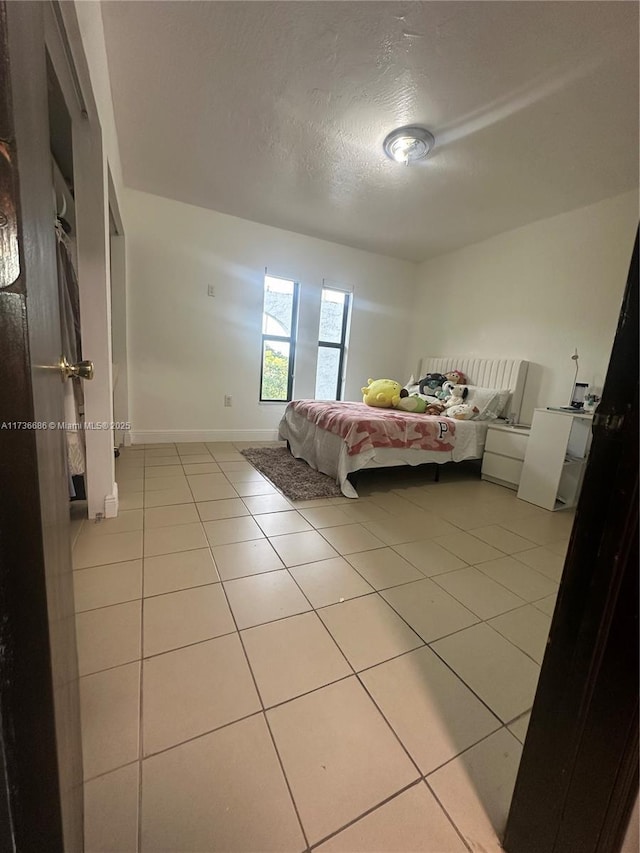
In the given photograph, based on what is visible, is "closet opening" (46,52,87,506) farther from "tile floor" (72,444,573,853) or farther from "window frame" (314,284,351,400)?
"window frame" (314,284,351,400)

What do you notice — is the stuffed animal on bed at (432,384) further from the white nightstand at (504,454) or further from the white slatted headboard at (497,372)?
the white nightstand at (504,454)

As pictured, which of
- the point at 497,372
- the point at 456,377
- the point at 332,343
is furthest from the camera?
the point at 332,343

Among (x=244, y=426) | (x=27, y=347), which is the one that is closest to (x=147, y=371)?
(x=244, y=426)

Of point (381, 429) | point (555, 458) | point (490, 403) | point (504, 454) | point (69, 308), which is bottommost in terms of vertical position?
point (504, 454)

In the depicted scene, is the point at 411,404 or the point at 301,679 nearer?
the point at 301,679

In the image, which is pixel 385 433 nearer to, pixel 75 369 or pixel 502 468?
pixel 502 468

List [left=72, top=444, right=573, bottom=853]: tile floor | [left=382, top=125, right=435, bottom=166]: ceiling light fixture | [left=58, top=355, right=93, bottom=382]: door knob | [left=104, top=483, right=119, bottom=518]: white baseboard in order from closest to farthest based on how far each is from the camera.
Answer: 1. [left=58, top=355, right=93, bottom=382]: door knob
2. [left=72, top=444, right=573, bottom=853]: tile floor
3. [left=104, top=483, right=119, bottom=518]: white baseboard
4. [left=382, top=125, right=435, bottom=166]: ceiling light fixture

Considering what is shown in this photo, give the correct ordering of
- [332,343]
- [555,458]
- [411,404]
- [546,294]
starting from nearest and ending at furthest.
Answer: [555,458] < [546,294] < [411,404] < [332,343]

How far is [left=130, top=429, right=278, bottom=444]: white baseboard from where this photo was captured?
12.2 feet


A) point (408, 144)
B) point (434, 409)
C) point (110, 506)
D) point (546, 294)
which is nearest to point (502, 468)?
point (434, 409)

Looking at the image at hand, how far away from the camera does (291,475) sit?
2975mm

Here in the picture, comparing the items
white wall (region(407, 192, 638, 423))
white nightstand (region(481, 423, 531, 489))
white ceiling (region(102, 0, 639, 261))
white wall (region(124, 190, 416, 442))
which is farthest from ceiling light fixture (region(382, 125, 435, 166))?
white nightstand (region(481, 423, 531, 489))

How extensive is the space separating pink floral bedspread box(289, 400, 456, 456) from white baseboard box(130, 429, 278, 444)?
4.07ft

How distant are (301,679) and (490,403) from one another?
10.2 ft
